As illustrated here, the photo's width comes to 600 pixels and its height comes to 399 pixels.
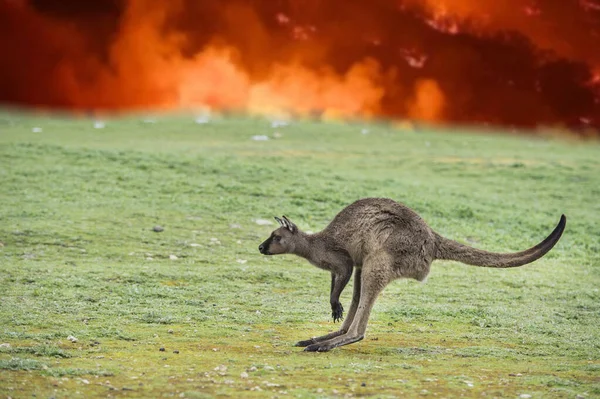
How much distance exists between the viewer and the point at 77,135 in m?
29.5

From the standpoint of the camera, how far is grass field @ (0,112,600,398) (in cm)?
845

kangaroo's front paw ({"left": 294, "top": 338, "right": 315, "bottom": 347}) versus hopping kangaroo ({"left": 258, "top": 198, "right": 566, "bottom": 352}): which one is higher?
hopping kangaroo ({"left": 258, "top": 198, "right": 566, "bottom": 352})

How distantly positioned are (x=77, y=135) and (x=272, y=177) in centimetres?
1012

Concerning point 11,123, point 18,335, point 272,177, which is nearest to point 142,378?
point 18,335

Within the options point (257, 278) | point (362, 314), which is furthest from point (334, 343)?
point (257, 278)

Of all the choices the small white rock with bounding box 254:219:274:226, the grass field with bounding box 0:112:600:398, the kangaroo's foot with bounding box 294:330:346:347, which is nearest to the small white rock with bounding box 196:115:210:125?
the grass field with bounding box 0:112:600:398

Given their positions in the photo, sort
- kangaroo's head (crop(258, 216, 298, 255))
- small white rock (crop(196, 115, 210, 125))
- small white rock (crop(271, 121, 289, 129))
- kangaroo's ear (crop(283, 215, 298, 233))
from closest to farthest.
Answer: kangaroo's ear (crop(283, 215, 298, 233)) < kangaroo's head (crop(258, 216, 298, 255)) < small white rock (crop(271, 121, 289, 129)) < small white rock (crop(196, 115, 210, 125))

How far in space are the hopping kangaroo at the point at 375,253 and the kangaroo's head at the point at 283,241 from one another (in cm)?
29

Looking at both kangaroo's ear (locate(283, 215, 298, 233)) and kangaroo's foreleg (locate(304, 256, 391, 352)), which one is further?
kangaroo's ear (locate(283, 215, 298, 233))

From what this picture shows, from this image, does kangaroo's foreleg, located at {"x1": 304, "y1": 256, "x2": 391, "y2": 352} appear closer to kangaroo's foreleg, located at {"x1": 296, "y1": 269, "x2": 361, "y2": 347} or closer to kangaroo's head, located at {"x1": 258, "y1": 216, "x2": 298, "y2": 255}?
kangaroo's foreleg, located at {"x1": 296, "y1": 269, "x2": 361, "y2": 347}

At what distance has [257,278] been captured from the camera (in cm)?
1393

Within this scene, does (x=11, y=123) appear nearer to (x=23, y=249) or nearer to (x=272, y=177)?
(x=272, y=177)

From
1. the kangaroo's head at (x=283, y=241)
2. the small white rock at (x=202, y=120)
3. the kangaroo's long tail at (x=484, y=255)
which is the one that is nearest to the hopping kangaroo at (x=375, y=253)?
the kangaroo's long tail at (x=484, y=255)

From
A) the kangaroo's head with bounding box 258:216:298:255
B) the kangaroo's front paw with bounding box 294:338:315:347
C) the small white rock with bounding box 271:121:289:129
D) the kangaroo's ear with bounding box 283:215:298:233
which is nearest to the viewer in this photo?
the kangaroo's front paw with bounding box 294:338:315:347
